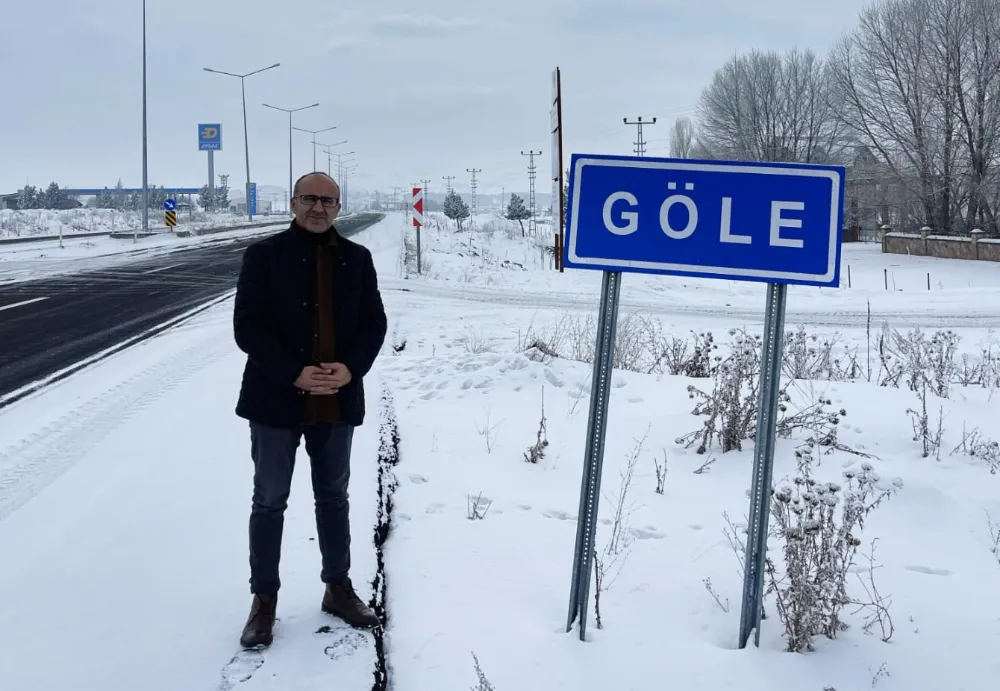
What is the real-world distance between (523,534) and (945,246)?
33296 mm

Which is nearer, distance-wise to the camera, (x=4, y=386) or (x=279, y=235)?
(x=279, y=235)

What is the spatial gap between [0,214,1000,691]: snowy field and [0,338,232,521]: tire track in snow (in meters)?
0.03

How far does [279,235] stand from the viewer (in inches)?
127

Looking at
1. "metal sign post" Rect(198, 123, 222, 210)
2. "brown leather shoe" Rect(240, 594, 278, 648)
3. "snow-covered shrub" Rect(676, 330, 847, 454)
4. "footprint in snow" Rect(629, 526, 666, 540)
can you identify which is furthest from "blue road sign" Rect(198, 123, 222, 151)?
"brown leather shoe" Rect(240, 594, 278, 648)

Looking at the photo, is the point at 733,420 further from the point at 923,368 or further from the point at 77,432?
the point at 77,432

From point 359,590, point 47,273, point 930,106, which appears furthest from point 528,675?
point 930,106

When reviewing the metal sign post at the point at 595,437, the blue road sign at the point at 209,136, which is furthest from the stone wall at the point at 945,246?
the blue road sign at the point at 209,136

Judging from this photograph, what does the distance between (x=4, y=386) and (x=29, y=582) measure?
199 inches

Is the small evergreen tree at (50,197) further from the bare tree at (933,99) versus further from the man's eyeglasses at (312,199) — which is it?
the man's eyeglasses at (312,199)

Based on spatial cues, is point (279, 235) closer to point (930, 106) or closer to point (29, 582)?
point (29, 582)

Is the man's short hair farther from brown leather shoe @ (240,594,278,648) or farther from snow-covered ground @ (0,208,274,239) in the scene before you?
snow-covered ground @ (0,208,274,239)

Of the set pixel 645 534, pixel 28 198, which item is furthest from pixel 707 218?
pixel 28 198

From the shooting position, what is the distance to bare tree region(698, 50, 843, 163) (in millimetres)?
50188

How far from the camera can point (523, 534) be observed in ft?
14.2
